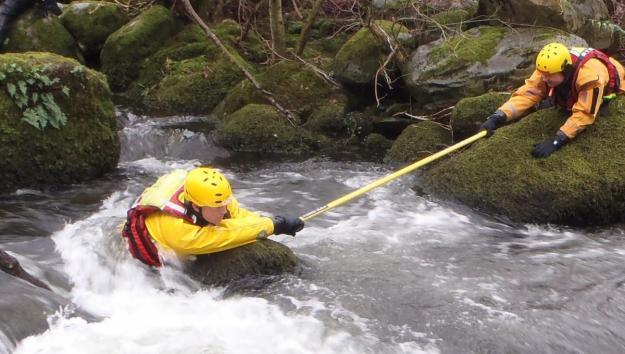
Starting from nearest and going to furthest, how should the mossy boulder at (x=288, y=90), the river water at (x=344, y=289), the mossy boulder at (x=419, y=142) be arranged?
the river water at (x=344, y=289)
the mossy boulder at (x=419, y=142)
the mossy boulder at (x=288, y=90)

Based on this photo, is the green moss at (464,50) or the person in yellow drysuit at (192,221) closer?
the person in yellow drysuit at (192,221)

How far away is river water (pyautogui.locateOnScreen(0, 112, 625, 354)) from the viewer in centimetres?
479

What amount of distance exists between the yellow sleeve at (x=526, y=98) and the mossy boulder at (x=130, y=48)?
8.59 m

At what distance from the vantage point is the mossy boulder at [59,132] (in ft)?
25.6

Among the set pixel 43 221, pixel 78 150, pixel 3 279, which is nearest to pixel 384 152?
pixel 78 150

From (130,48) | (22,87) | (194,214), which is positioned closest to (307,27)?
(130,48)

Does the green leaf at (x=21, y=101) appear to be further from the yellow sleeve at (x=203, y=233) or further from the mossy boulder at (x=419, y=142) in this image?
the mossy boulder at (x=419, y=142)

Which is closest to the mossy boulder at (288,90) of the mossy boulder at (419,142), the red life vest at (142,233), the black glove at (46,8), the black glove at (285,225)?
the mossy boulder at (419,142)

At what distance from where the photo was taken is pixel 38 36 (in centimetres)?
1321

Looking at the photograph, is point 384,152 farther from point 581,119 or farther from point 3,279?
point 3,279

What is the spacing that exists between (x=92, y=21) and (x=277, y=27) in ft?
15.4

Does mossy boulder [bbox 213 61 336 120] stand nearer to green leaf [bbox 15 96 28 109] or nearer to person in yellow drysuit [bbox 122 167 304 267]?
green leaf [bbox 15 96 28 109]

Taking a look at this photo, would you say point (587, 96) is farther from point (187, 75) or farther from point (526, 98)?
point (187, 75)

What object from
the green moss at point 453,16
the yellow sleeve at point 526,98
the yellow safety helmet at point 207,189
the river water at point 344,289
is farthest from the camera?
the green moss at point 453,16
